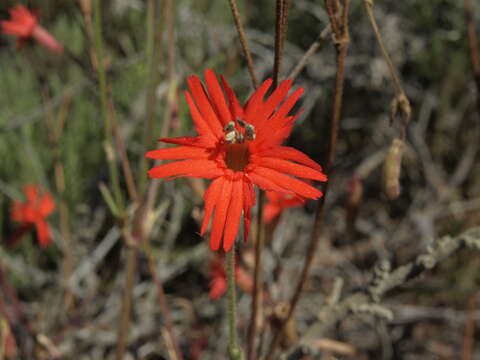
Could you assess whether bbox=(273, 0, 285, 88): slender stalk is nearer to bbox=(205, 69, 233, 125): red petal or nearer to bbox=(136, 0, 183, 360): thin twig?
bbox=(205, 69, 233, 125): red petal

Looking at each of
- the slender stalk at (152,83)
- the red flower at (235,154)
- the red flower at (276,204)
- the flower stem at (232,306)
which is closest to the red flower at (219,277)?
the red flower at (276,204)

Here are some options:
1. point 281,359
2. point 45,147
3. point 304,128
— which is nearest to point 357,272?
point 304,128

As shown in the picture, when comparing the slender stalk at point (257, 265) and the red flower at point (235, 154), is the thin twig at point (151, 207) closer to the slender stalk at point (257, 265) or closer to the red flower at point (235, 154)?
the slender stalk at point (257, 265)

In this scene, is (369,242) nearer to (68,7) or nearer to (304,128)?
(304,128)

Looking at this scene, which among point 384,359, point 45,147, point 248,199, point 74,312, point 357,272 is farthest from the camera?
point 45,147

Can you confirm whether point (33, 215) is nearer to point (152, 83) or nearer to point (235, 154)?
point (152, 83)
